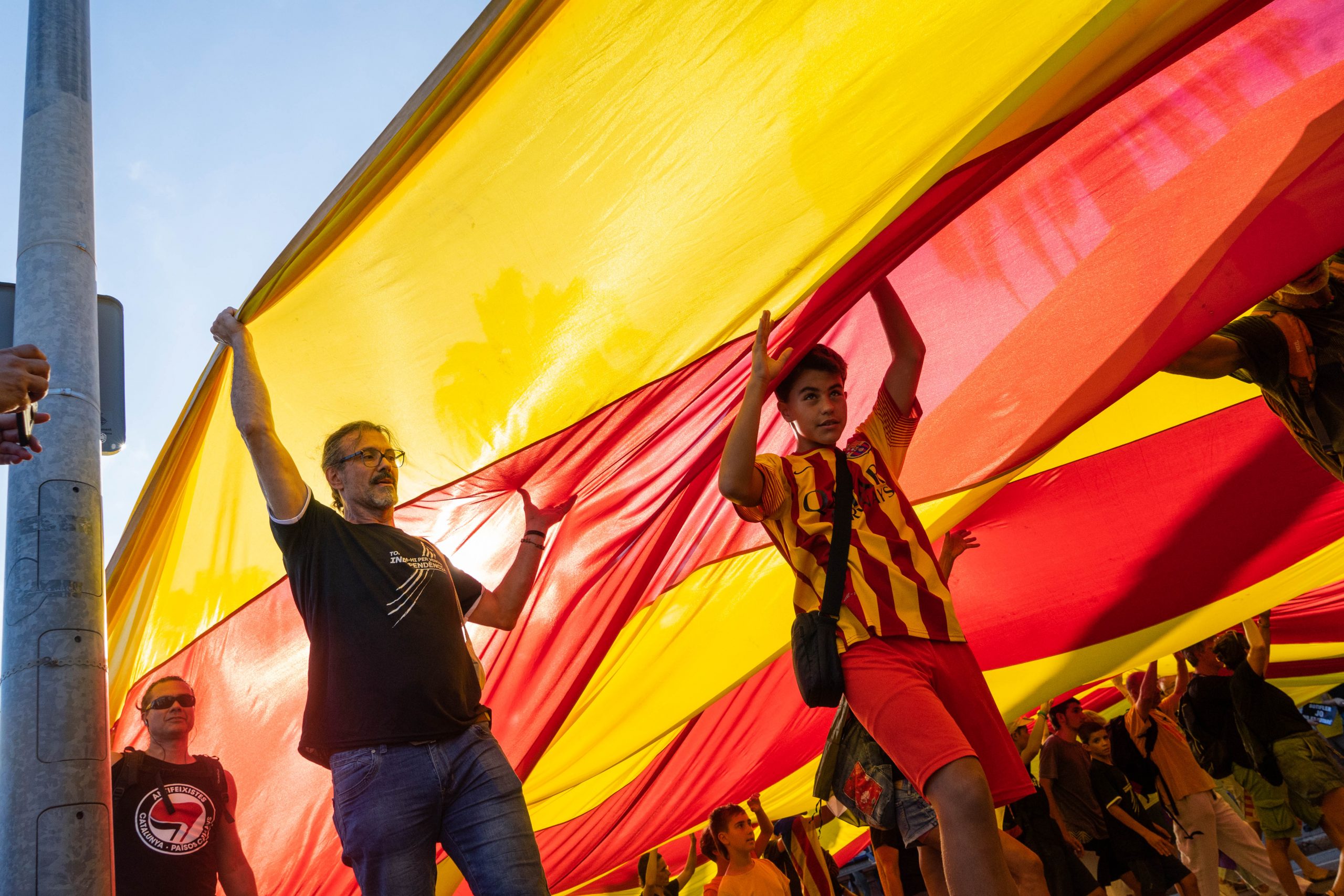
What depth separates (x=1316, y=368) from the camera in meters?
2.72

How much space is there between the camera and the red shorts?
7.44 ft

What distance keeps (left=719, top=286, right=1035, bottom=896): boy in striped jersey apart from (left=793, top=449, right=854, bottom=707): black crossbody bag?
36 mm

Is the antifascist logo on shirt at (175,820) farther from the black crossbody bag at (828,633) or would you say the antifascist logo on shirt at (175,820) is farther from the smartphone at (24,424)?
the black crossbody bag at (828,633)

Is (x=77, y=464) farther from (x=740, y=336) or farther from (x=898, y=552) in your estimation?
(x=898, y=552)

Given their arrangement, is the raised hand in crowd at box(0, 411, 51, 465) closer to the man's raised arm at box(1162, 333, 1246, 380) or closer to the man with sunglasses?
the man with sunglasses

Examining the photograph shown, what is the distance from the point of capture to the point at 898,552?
8.44 feet

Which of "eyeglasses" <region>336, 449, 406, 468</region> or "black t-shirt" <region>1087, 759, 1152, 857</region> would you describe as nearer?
"eyeglasses" <region>336, 449, 406, 468</region>

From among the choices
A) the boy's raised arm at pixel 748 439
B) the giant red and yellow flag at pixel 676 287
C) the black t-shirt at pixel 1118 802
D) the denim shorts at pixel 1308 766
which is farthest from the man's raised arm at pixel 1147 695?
the boy's raised arm at pixel 748 439

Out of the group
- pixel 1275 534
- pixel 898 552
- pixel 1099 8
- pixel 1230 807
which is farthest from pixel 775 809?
pixel 1099 8

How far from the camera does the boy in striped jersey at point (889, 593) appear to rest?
7.22 feet

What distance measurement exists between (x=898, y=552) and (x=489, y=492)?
53.2 inches

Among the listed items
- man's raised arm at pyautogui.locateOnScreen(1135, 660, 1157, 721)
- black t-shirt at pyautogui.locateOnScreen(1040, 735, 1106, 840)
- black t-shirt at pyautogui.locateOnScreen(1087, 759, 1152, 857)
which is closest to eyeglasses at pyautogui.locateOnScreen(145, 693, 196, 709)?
black t-shirt at pyautogui.locateOnScreen(1040, 735, 1106, 840)

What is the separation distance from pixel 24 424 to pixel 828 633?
1677 millimetres

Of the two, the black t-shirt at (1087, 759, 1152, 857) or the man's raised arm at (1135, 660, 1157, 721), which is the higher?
the man's raised arm at (1135, 660, 1157, 721)
